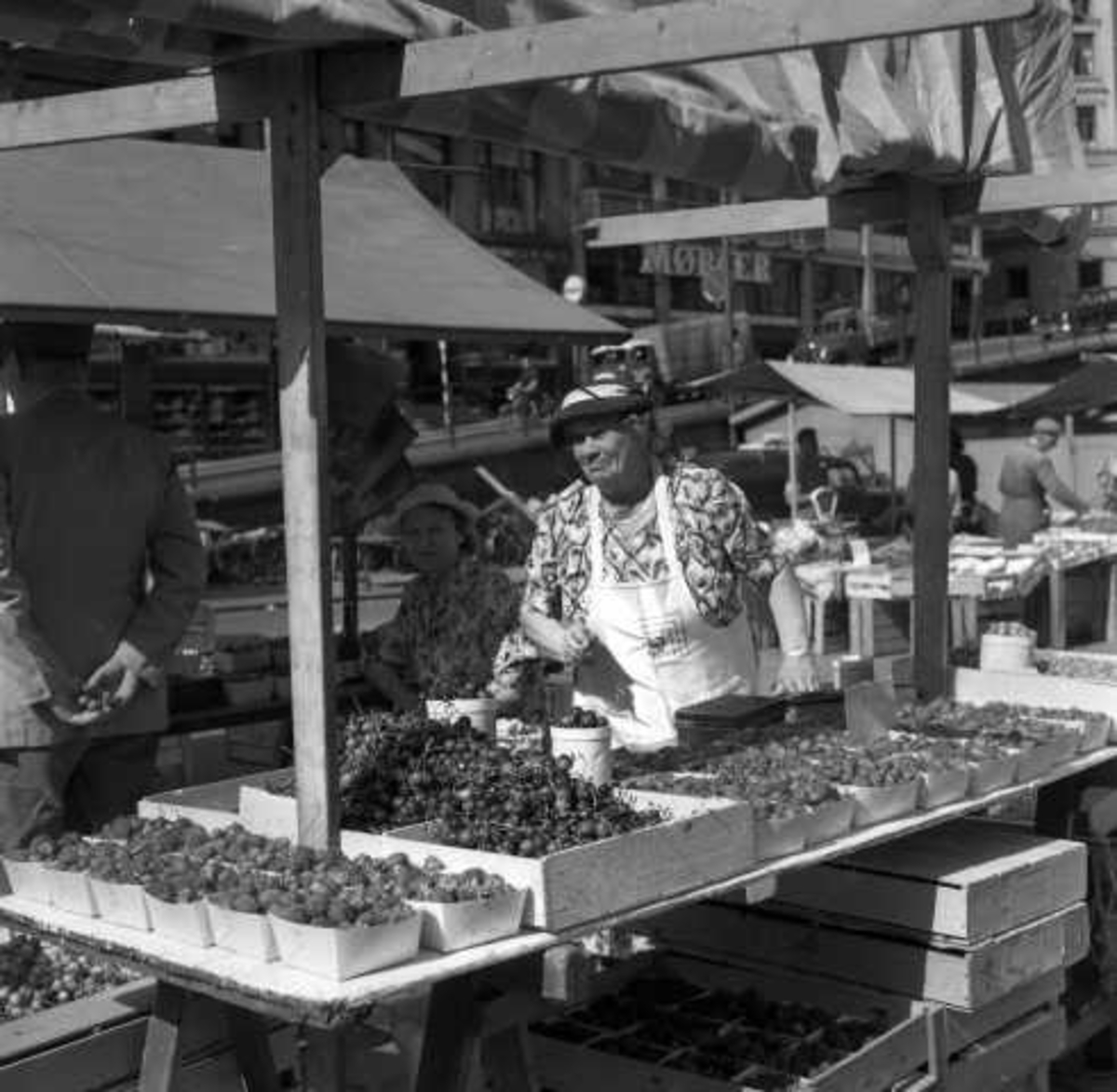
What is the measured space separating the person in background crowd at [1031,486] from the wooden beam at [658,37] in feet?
38.8

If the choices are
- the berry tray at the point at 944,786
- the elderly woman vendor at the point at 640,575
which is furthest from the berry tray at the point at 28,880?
the berry tray at the point at 944,786

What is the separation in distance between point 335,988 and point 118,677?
5.49 ft

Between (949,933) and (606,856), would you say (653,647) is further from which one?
(606,856)

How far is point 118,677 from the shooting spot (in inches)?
153

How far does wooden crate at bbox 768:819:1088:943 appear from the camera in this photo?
11.9ft

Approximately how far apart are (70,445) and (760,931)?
1836 millimetres

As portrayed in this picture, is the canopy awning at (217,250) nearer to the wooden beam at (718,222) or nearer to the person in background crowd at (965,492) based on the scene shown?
the wooden beam at (718,222)

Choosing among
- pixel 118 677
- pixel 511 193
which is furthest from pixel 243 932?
pixel 511 193

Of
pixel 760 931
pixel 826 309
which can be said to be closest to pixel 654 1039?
pixel 760 931

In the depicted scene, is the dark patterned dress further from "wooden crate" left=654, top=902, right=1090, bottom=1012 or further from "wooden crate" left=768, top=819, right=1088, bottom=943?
"wooden crate" left=768, top=819, right=1088, bottom=943

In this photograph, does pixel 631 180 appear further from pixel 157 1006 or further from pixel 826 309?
pixel 157 1006

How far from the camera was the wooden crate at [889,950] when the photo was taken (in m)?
3.62

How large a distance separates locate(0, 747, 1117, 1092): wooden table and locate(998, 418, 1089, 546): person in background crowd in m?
11.1

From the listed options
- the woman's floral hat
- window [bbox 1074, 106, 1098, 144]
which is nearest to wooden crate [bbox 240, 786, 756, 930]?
the woman's floral hat
